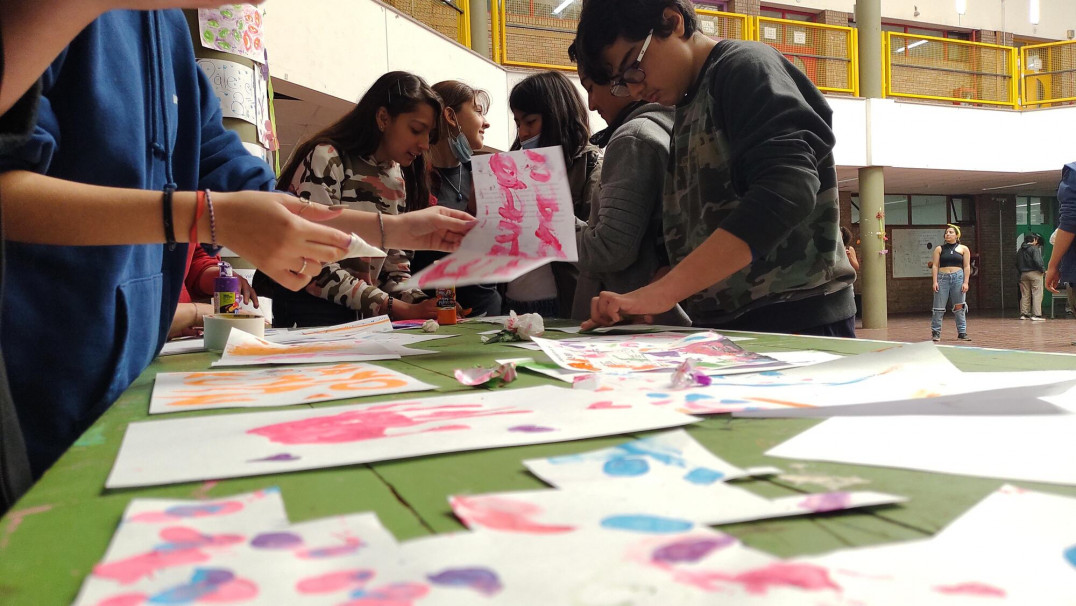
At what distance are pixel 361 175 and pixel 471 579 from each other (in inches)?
71.2

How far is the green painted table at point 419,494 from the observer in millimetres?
337

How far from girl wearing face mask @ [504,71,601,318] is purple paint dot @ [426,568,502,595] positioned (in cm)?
184

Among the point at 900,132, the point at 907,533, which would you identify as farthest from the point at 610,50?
the point at 900,132

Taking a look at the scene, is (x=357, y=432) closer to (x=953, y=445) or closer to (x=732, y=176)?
(x=953, y=445)

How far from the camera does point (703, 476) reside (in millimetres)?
440

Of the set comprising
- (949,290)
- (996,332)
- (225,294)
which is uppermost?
(225,294)

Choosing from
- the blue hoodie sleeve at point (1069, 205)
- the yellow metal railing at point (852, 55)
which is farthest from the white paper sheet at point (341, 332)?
the yellow metal railing at point (852, 55)

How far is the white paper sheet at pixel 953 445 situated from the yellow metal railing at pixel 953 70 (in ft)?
34.6

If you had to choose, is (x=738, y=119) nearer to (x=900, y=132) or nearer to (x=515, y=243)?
(x=515, y=243)

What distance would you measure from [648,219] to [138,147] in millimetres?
1063

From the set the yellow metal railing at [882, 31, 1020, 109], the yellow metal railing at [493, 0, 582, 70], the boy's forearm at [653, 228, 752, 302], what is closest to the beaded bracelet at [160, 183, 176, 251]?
the boy's forearm at [653, 228, 752, 302]

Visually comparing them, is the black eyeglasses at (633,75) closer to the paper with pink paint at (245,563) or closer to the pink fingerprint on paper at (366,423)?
the pink fingerprint on paper at (366,423)

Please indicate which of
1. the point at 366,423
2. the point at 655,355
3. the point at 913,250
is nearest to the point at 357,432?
the point at 366,423

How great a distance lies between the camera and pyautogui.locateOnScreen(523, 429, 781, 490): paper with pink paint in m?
0.44
